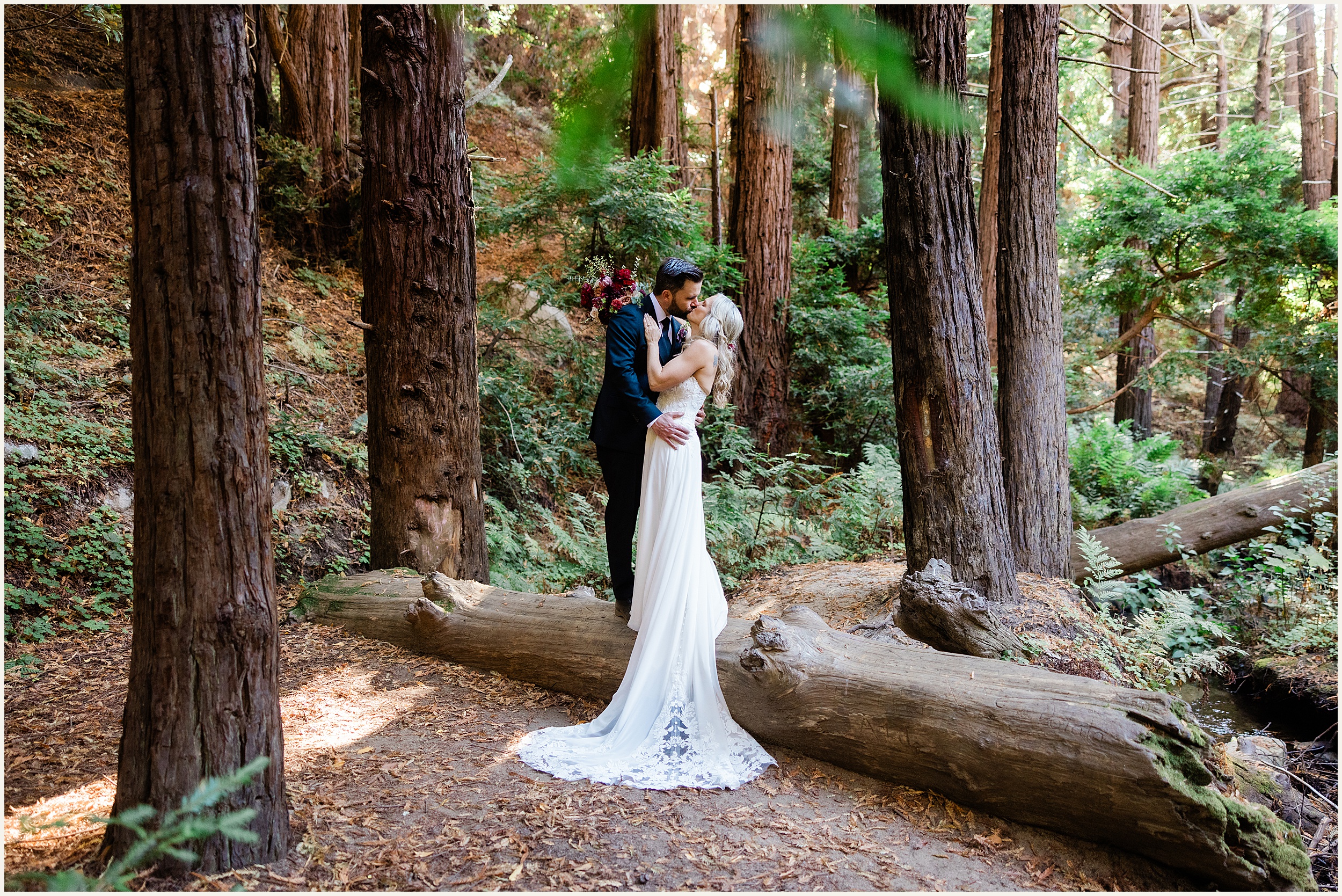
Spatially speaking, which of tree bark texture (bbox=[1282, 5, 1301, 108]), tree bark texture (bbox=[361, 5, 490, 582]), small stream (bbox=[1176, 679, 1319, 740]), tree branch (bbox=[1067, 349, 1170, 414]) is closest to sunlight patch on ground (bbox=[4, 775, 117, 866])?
tree bark texture (bbox=[361, 5, 490, 582])

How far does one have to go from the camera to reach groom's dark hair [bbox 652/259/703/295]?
496cm

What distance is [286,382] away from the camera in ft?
29.6

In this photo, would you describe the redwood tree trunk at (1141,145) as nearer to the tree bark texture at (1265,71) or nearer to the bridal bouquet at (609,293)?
the tree bark texture at (1265,71)

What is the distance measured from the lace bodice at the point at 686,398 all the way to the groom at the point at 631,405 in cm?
6

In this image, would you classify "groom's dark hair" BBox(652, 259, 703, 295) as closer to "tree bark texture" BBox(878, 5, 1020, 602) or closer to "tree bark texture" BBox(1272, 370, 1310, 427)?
"tree bark texture" BBox(878, 5, 1020, 602)

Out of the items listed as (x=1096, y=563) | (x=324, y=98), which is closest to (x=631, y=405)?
(x=1096, y=563)

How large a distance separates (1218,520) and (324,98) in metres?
13.1

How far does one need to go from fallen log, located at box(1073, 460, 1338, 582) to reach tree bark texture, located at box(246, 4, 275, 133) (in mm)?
12590

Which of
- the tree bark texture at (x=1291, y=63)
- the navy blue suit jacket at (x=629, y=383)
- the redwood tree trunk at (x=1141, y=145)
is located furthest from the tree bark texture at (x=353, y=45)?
the tree bark texture at (x=1291, y=63)

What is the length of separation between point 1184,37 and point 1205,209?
13.3 metres

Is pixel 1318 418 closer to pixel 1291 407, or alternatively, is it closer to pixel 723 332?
pixel 1291 407

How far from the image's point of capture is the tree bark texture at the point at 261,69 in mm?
11758

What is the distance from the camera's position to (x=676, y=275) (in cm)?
497

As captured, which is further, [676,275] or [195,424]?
[676,275]
